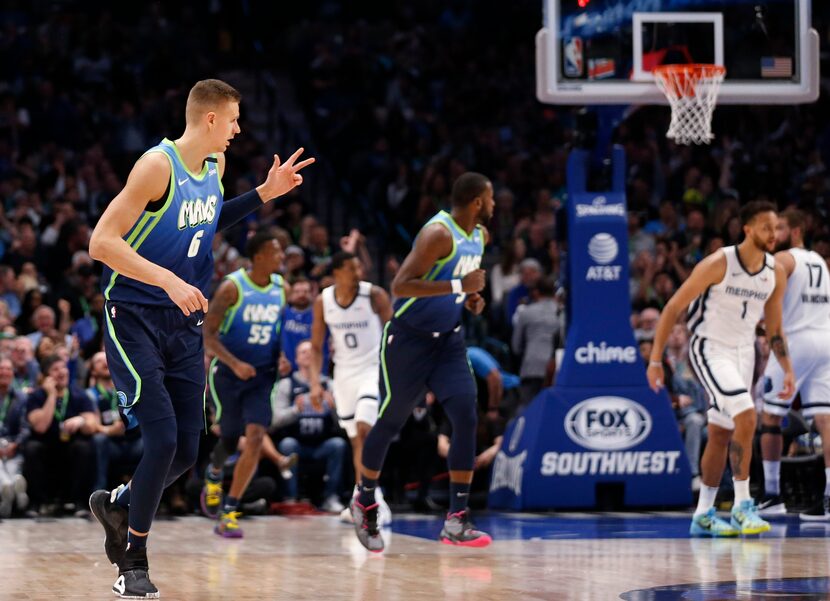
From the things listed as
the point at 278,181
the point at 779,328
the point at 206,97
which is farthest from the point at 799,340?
the point at 206,97

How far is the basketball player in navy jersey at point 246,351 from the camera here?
9.98 metres

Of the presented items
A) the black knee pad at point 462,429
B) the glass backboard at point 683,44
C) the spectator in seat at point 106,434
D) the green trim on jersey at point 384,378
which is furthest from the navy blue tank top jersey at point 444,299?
the spectator in seat at point 106,434

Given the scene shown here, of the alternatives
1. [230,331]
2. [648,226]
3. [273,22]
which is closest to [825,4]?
[648,226]

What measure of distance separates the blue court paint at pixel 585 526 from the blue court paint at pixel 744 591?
2416 millimetres

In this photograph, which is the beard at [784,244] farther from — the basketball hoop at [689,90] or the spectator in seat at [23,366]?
the spectator in seat at [23,366]

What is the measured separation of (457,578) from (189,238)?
2.23 metres

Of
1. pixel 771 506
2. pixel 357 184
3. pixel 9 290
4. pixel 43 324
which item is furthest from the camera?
pixel 357 184

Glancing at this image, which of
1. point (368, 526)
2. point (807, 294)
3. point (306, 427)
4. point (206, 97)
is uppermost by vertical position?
point (206, 97)

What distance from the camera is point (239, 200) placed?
686 centimetres

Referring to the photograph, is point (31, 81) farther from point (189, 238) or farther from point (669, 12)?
point (189, 238)

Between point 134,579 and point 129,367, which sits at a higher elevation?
point 129,367

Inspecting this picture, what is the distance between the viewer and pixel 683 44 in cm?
1105

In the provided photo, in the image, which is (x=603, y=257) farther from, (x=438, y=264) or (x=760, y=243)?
(x=438, y=264)

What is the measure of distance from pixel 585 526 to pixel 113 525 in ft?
15.0
